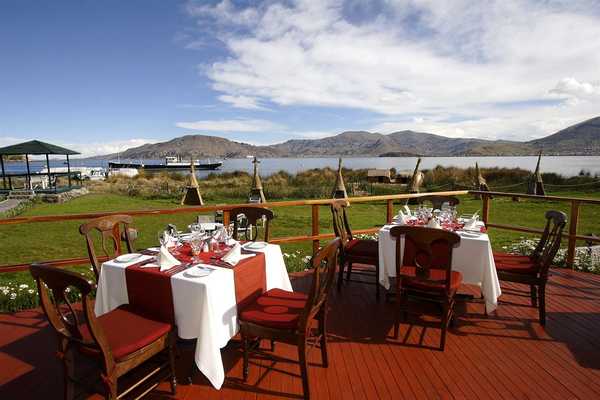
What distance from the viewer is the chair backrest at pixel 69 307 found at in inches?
56.7

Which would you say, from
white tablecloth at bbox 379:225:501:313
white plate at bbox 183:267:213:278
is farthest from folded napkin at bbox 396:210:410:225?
white plate at bbox 183:267:213:278

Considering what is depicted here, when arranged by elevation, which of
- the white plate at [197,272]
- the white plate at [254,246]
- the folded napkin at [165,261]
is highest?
the folded napkin at [165,261]

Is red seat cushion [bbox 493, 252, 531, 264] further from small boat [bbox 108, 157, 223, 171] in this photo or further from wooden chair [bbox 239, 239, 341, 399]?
small boat [bbox 108, 157, 223, 171]

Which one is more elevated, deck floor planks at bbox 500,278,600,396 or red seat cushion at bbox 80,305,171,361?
red seat cushion at bbox 80,305,171,361

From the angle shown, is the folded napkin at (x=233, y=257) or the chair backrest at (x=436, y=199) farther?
the chair backrest at (x=436, y=199)

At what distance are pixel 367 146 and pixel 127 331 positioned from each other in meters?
148

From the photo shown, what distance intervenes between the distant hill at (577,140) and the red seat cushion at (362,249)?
78.0 m

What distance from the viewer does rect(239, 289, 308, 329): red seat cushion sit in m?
1.94

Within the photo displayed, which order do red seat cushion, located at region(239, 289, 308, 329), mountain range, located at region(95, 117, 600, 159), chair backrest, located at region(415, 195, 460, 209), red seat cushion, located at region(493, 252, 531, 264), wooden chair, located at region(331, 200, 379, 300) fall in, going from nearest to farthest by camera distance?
red seat cushion, located at region(239, 289, 308, 329), red seat cushion, located at region(493, 252, 531, 264), wooden chair, located at region(331, 200, 379, 300), chair backrest, located at region(415, 195, 460, 209), mountain range, located at region(95, 117, 600, 159)

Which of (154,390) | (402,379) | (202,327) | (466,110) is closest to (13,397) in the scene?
(154,390)

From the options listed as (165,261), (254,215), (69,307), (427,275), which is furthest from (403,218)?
(69,307)

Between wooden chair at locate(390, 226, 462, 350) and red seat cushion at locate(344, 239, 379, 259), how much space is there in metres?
0.57

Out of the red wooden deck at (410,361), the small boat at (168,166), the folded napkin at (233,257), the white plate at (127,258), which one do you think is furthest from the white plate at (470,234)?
the small boat at (168,166)

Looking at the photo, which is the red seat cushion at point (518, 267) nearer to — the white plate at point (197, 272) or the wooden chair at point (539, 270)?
the wooden chair at point (539, 270)
